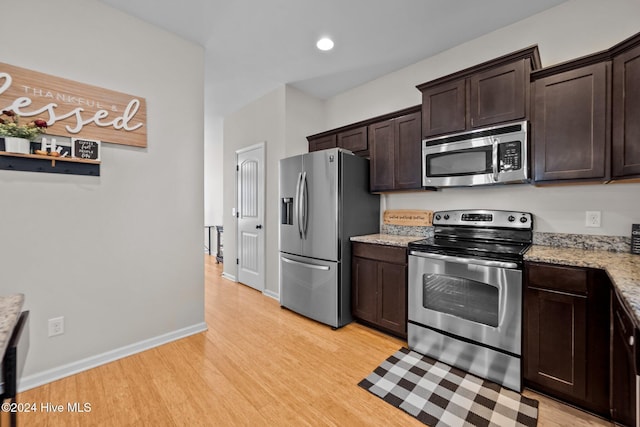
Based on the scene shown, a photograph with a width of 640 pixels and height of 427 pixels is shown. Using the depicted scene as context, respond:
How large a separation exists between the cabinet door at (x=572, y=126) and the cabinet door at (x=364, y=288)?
1569mm

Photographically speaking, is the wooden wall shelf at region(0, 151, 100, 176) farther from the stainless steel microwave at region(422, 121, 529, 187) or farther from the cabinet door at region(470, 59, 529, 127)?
the cabinet door at region(470, 59, 529, 127)

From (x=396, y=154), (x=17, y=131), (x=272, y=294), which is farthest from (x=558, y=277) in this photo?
(x=17, y=131)

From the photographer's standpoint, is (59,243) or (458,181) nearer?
(59,243)

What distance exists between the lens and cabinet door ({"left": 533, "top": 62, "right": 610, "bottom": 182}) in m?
1.84

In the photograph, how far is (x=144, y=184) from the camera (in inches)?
96.0

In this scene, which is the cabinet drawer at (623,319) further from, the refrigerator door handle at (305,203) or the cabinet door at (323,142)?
the cabinet door at (323,142)

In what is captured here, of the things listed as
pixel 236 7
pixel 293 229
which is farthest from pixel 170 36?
pixel 293 229

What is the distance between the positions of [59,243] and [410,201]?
124 inches

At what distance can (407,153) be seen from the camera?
2.84 metres

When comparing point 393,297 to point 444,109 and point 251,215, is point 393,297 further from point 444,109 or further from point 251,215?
point 251,215

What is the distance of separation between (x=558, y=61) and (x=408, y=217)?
179 centimetres

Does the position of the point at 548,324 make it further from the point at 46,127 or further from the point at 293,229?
the point at 46,127

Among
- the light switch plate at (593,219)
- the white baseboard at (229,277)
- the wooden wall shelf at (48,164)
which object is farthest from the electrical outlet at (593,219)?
the white baseboard at (229,277)

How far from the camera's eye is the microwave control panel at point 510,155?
209 centimetres
